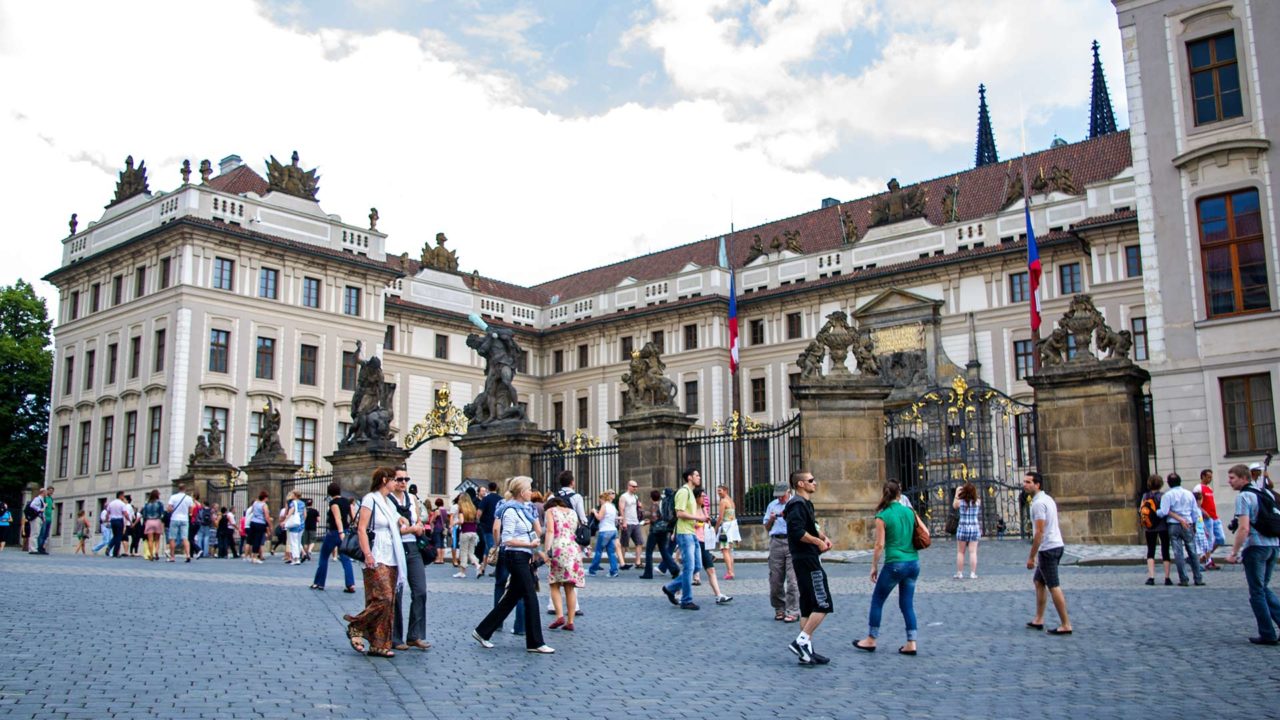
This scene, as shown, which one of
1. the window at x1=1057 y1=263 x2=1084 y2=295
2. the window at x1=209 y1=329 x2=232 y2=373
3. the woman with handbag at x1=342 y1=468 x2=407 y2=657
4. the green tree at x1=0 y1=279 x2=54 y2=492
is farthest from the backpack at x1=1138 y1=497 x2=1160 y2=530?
the green tree at x1=0 y1=279 x2=54 y2=492

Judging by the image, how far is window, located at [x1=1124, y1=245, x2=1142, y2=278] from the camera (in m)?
44.3

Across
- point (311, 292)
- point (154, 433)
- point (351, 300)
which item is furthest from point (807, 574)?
point (351, 300)

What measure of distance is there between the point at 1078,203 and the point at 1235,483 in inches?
1519

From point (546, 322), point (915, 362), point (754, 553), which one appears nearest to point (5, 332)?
point (546, 322)

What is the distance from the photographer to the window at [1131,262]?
4428 centimetres

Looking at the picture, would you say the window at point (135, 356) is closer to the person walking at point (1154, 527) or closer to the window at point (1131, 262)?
the window at point (1131, 262)

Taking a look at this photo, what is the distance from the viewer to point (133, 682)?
8.23 metres

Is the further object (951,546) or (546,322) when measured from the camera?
(546,322)

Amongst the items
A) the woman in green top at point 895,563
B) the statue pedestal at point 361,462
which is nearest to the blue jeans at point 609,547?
the statue pedestal at point 361,462

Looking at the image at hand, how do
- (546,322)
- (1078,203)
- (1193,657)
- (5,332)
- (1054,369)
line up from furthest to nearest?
(546,322) < (5,332) < (1078,203) < (1054,369) < (1193,657)

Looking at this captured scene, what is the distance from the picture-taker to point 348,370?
2120 inches

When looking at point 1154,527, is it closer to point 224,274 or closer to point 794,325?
point 794,325

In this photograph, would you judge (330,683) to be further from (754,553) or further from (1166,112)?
(1166,112)

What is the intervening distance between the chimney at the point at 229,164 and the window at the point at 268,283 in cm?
859
